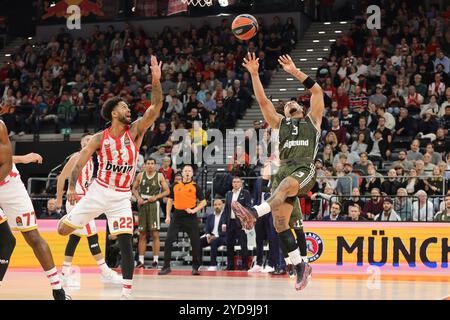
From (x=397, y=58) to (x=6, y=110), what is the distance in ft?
40.2

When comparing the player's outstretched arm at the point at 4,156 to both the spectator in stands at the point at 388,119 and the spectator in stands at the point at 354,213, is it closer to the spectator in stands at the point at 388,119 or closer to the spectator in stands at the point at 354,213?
the spectator in stands at the point at 354,213

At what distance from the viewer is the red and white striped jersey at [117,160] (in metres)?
9.84

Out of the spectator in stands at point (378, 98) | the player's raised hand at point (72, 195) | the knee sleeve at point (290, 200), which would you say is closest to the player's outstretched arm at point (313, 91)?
the knee sleeve at point (290, 200)

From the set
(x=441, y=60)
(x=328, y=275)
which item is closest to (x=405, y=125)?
(x=441, y=60)

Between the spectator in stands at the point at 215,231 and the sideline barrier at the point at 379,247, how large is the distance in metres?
1.81

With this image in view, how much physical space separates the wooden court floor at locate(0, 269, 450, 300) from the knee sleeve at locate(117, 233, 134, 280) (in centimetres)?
38

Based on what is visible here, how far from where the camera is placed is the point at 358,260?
16.0 meters

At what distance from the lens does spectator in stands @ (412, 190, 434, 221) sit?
53.5ft

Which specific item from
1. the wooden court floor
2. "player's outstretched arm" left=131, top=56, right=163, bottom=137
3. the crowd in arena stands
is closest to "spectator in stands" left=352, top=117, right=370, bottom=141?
the crowd in arena stands

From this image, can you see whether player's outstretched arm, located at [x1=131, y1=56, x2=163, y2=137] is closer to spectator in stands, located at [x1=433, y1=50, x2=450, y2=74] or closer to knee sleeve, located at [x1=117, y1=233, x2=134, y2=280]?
knee sleeve, located at [x1=117, y1=233, x2=134, y2=280]

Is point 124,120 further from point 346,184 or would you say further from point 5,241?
point 346,184

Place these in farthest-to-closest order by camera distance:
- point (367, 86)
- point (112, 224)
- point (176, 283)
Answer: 1. point (367, 86)
2. point (176, 283)
3. point (112, 224)
